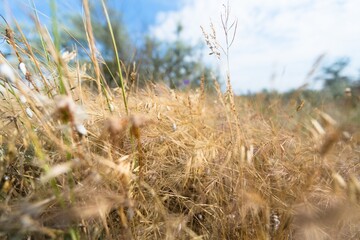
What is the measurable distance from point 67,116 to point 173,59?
9371mm

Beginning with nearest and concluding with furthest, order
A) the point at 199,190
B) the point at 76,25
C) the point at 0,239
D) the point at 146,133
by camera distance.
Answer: the point at 0,239 < the point at 199,190 < the point at 146,133 < the point at 76,25

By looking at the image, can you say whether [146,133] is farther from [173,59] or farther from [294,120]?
[173,59]

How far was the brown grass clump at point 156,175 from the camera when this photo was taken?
765 millimetres

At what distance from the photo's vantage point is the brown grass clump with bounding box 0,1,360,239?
77 cm

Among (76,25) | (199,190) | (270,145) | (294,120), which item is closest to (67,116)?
(199,190)

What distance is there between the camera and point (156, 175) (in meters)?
1.15

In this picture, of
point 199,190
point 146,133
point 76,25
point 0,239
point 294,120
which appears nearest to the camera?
point 0,239

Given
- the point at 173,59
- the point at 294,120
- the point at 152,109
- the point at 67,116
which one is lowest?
the point at 173,59

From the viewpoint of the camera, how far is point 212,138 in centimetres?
139

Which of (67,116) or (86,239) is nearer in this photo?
(67,116)

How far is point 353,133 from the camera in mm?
1240

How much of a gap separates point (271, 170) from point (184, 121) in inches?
18.2

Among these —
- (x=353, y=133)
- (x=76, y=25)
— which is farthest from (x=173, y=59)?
(x=353, y=133)

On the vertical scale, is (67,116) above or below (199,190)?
above
